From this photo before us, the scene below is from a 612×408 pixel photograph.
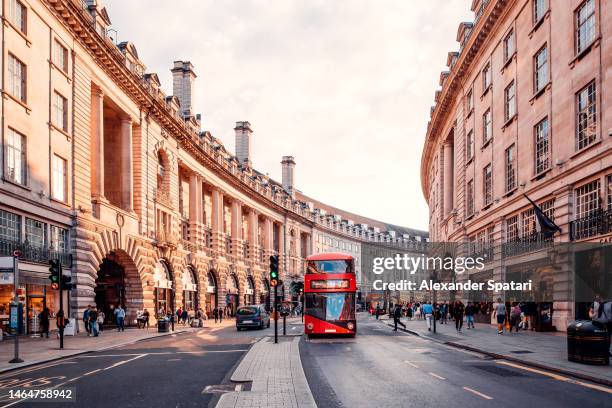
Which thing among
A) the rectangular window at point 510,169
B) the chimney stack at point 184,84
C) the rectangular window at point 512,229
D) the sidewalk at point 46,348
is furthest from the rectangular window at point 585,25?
the chimney stack at point 184,84

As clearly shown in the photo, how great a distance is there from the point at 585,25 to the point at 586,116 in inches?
155

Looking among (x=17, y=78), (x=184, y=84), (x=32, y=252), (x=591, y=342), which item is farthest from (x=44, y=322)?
(x=184, y=84)

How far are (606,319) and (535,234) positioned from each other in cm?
1446

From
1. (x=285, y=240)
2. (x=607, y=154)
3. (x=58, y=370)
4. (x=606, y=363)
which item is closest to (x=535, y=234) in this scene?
(x=607, y=154)

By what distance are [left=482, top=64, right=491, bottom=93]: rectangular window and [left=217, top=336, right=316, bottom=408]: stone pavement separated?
2807 centimetres

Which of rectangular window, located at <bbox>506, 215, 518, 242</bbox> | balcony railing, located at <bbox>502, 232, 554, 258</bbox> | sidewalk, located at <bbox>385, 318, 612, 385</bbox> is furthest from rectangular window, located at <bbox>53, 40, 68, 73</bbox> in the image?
balcony railing, located at <bbox>502, 232, 554, 258</bbox>

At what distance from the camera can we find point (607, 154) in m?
25.5

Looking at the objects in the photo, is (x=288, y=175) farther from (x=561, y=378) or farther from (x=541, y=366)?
(x=561, y=378)

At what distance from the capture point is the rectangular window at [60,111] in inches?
1479

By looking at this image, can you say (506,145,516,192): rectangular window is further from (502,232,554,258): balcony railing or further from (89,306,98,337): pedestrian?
(89,306,98,337): pedestrian

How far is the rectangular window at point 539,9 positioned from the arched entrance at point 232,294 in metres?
52.3

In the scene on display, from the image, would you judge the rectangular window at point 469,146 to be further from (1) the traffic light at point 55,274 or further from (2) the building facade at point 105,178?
(1) the traffic light at point 55,274

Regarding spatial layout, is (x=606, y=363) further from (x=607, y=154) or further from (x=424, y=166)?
(x=424, y=166)

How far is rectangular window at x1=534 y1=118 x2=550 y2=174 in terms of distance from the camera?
32.8 metres
